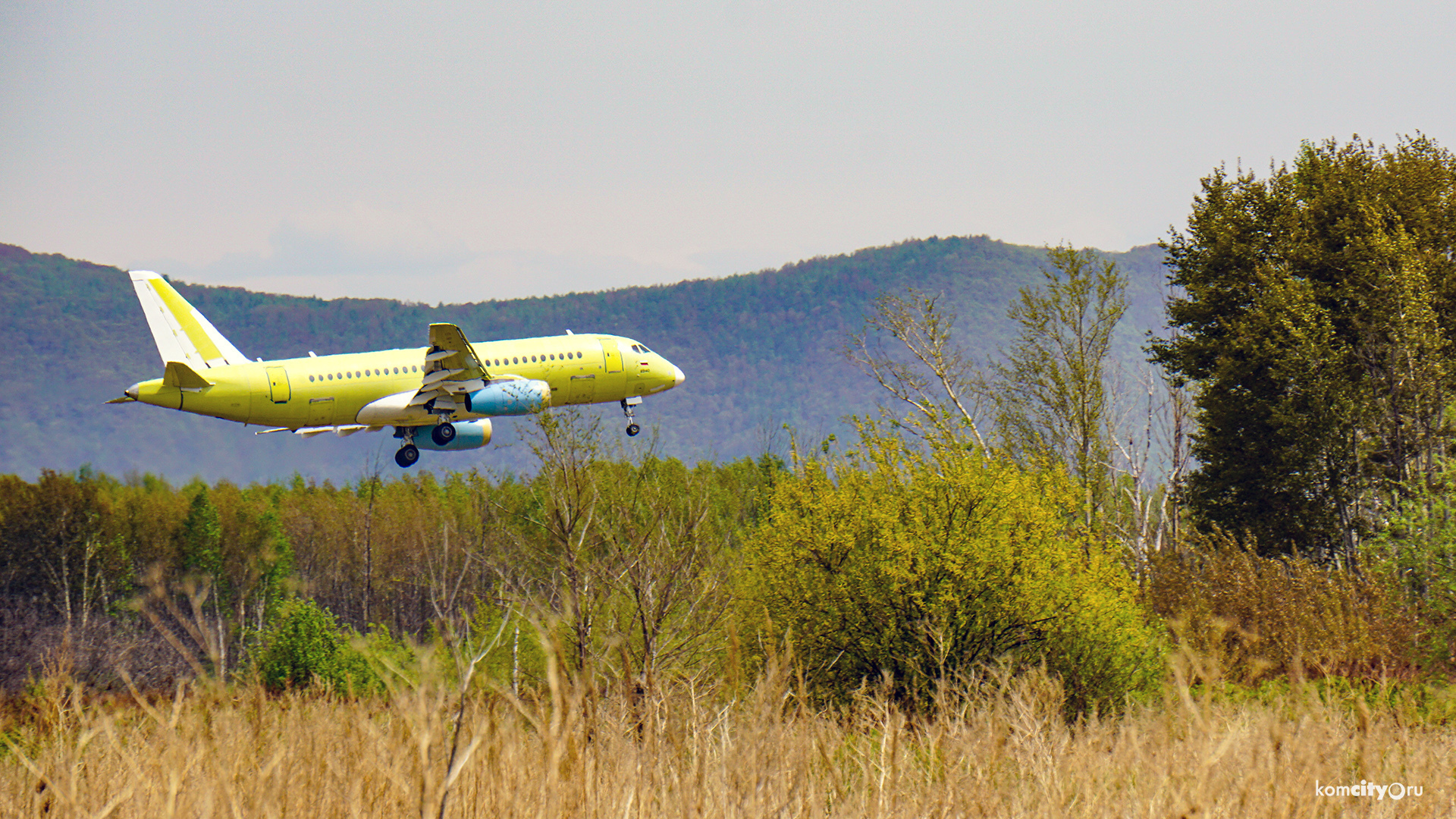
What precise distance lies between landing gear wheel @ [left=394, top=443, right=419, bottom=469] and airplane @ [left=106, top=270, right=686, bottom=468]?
64 mm

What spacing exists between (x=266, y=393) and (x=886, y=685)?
28.2 meters

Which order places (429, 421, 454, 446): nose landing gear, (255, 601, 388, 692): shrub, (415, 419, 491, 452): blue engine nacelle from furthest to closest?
(255, 601, 388, 692): shrub < (415, 419, 491, 452): blue engine nacelle < (429, 421, 454, 446): nose landing gear

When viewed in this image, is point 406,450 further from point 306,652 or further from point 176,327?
point 306,652

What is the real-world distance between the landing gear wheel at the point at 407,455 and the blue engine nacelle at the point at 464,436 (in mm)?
300

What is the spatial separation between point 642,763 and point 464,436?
27.7 meters

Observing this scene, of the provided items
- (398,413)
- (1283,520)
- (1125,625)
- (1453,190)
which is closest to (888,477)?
(1125,625)

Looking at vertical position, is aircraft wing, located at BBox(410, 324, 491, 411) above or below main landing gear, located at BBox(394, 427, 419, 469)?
above

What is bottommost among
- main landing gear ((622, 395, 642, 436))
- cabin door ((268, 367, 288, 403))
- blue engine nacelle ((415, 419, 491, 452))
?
blue engine nacelle ((415, 419, 491, 452))

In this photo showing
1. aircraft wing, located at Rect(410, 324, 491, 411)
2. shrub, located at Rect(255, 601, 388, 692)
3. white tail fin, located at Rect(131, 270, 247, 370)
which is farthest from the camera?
shrub, located at Rect(255, 601, 388, 692)

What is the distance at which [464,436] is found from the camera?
3259 centimetres

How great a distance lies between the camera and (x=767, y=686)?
4.87 meters

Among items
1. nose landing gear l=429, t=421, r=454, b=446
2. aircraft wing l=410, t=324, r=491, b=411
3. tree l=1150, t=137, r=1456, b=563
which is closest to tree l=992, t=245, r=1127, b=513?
tree l=1150, t=137, r=1456, b=563

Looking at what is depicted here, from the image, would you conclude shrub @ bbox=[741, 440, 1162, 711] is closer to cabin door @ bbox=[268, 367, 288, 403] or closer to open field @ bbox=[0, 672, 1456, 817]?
open field @ bbox=[0, 672, 1456, 817]

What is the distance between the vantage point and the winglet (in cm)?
2818
